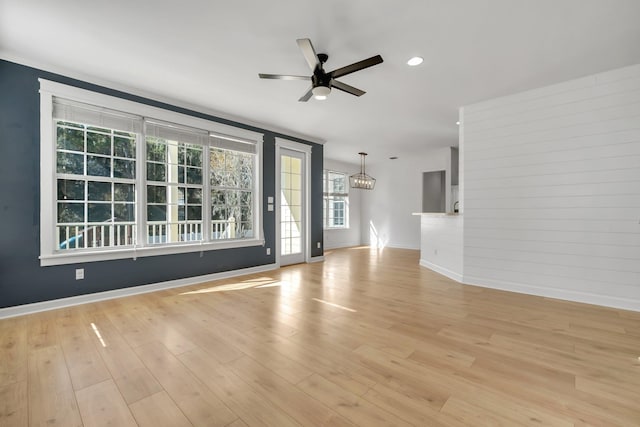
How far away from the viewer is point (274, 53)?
293cm

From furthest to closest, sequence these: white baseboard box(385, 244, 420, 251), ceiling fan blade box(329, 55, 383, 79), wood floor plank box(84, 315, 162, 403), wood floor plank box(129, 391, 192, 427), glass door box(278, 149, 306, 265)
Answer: white baseboard box(385, 244, 420, 251) → glass door box(278, 149, 306, 265) → ceiling fan blade box(329, 55, 383, 79) → wood floor plank box(84, 315, 162, 403) → wood floor plank box(129, 391, 192, 427)

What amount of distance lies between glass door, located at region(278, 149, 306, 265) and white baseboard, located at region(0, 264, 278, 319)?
1.09 metres

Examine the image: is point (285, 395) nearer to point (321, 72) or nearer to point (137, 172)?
point (321, 72)

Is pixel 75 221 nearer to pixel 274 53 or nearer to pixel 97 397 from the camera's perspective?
pixel 97 397

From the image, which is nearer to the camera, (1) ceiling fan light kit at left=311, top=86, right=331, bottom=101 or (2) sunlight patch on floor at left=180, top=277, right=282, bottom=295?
(1) ceiling fan light kit at left=311, top=86, right=331, bottom=101

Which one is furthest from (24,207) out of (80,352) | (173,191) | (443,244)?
(443,244)

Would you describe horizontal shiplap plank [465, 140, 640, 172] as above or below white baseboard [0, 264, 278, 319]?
above

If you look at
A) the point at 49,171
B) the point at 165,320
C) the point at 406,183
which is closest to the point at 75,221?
the point at 49,171

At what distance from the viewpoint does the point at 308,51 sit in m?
2.45

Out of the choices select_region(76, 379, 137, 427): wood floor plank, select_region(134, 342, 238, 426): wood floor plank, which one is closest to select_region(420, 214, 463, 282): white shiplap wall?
select_region(134, 342, 238, 426): wood floor plank

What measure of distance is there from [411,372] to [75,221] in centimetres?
409

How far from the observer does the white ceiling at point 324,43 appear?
7.53ft

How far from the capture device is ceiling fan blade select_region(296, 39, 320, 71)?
2.32 meters

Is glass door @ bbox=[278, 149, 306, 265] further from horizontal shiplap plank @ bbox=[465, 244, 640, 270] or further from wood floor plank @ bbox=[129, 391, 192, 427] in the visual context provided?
wood floor plank @ bbox=[129, 391, 192, 427]
